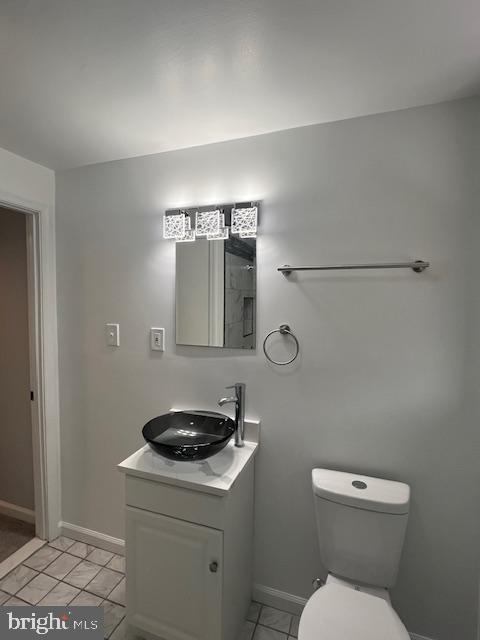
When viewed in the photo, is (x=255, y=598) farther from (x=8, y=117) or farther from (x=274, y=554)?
(x=8, y=117)

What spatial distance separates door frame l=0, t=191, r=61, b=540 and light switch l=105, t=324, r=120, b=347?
0.42 m

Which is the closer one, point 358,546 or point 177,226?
point 358,546

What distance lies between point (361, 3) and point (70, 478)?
2.64m

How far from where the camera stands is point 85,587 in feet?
5.51

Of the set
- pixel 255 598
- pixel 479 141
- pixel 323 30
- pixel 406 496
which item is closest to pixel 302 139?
pixel 323 30

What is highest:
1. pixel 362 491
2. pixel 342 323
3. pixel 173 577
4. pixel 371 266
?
pixel 371 266

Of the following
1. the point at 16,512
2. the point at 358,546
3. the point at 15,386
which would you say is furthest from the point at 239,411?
the point at 16,512

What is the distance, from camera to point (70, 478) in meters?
2.06

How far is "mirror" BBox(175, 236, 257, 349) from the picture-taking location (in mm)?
1588

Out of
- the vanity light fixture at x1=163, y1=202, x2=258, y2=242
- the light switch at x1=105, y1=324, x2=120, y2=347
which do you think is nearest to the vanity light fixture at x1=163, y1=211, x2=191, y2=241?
the vanity light fixture at x1=163, y1=202, x2=258, y2=242

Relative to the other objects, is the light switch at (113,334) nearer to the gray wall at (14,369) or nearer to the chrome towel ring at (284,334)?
the gray wall at (14,369)

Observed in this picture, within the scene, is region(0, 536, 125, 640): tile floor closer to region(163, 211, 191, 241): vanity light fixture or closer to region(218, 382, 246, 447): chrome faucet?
region(218, 382, 246, 447): chrome faucet

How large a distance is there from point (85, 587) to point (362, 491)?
155 centimetres

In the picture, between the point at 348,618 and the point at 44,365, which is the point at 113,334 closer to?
the point at 44,365
